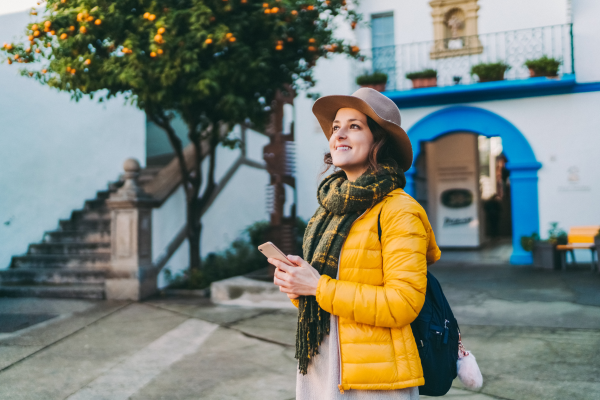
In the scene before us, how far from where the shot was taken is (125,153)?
31.8ft

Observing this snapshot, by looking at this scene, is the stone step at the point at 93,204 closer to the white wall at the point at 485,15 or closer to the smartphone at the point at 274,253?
the white wall at the point at 485,15

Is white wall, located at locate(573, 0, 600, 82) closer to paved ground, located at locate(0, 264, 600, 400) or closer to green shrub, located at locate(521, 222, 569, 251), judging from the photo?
green shrub, located at locate(521, 222, 569, 251)

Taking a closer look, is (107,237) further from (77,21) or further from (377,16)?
(377,16)

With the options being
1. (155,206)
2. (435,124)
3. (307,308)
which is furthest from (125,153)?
(307,308)

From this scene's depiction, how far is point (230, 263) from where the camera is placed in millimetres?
8219

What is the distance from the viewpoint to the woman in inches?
60.9

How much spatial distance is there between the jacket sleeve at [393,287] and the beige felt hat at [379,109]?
1.08 feet

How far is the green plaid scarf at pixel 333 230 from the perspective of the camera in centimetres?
167

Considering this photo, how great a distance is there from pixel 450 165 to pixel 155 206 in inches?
395

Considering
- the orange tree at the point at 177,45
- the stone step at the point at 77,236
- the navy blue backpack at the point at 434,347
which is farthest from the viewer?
the stone step at the point at 77,236

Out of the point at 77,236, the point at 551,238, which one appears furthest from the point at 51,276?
the point at 551,238

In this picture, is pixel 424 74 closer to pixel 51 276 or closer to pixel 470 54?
pixel 470 54

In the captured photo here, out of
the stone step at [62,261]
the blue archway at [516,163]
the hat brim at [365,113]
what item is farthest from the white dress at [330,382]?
the blue archway at [516,163]

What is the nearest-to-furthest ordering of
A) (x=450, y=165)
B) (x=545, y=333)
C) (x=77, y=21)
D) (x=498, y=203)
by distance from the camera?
(x=545, y=333) < (x=77, y=21) < (x=450, y=165) < (x=498, y=203)
